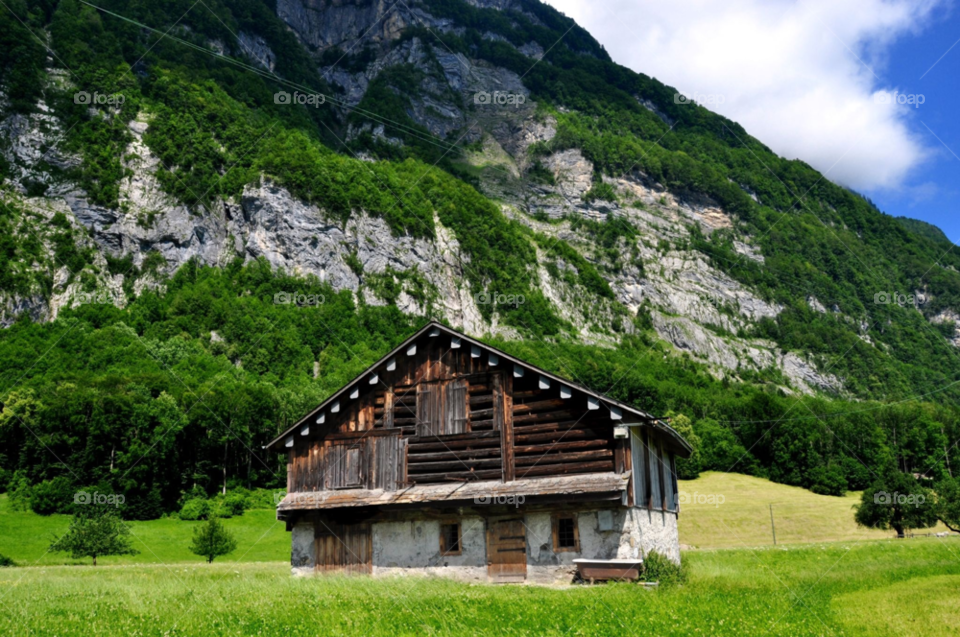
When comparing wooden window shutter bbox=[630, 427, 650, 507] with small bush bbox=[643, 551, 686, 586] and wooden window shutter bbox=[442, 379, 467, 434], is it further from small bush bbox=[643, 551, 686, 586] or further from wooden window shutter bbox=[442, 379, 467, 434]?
wooden window shutter bbox=[442, 379, 467, 434]

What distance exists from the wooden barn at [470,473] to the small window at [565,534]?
4 cm

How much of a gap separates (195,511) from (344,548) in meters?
49.0

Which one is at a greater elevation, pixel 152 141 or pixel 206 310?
pixel 152 141

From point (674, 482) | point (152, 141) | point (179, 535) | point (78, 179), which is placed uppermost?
point (152, 141)

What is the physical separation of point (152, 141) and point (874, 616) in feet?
574

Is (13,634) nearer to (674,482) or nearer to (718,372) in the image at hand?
(674,482)

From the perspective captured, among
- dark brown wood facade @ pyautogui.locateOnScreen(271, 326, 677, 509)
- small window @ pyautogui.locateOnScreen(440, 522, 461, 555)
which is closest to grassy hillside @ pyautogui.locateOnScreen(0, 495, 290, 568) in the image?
dark brown wood facade @ pyautogui.locateOnScreen(271, 326, 677, 509)

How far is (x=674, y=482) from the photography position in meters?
32.9

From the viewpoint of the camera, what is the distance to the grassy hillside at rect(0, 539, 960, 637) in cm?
1420

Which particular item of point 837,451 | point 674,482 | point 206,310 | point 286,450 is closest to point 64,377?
point 206,310

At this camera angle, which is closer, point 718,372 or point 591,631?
point 591,631

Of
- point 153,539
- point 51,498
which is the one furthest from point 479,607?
point 51,498

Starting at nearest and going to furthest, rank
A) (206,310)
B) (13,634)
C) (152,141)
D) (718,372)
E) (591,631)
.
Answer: (13,634)
(591,631)
(206,310)
(152,141)
(718,372)

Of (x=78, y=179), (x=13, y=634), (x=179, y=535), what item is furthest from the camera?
(x=78, y=179)
